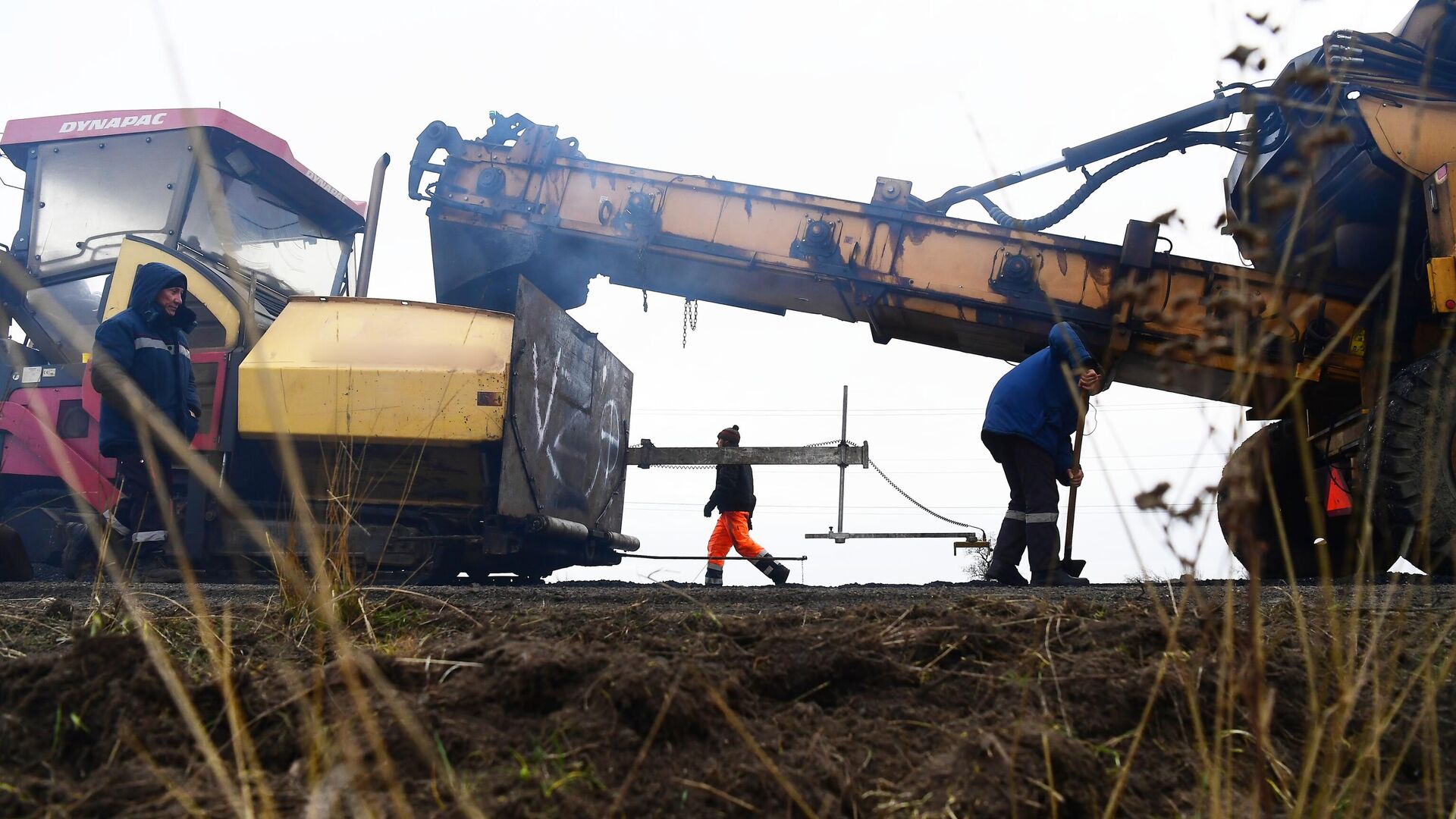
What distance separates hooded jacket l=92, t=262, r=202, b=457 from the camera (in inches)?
227

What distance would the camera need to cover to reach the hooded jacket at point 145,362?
5.77 metres

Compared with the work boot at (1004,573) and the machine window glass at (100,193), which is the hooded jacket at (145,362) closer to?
the machine window glass at (100,193)

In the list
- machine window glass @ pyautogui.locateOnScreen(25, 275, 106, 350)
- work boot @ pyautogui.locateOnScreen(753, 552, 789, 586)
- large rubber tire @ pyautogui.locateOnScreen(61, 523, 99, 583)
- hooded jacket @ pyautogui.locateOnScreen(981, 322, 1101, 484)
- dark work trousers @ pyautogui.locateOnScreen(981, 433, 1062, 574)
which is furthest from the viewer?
work boot @ pyautogui.locateOnScreen(753, 552, 789, 586)

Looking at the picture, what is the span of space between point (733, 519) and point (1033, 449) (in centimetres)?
383

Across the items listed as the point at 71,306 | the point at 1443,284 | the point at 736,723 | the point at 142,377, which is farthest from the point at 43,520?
Answer: the point at 1443,284

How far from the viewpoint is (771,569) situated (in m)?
8.70

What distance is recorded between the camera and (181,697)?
175cm

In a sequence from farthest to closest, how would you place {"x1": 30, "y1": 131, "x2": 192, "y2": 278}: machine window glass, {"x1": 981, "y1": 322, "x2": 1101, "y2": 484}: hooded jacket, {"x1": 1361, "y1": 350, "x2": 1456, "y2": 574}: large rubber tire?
{"x1": 30, "y1": 131, "x2": 192, "y2": 278}: machine window glass < {"x1": 981, "y1": 322, "x2": 1101, "y2": 484}: hooded jacket < {"x1": 1361, "y1": 350, "x2": 1456, "y2": 574}: large rubber tire

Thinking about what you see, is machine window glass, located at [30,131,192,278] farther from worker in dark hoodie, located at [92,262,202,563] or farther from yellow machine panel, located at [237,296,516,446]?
yellow machine panel, located at [237,296,516,446]

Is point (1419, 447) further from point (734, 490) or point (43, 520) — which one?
point (43, 520)

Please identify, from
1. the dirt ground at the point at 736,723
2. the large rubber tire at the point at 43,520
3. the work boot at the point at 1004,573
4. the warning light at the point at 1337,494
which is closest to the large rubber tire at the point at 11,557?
the large rubber tire at the point at 43,520

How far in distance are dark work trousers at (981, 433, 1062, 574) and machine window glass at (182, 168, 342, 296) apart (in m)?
5.19

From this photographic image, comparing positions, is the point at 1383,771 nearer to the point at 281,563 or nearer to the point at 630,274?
the point at 281,563

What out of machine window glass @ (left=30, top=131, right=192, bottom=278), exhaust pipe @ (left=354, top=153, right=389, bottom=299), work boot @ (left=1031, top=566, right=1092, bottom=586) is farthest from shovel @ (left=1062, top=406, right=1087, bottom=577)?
machine window glass @ (left=30, top=131, right=192, bottom=278)
